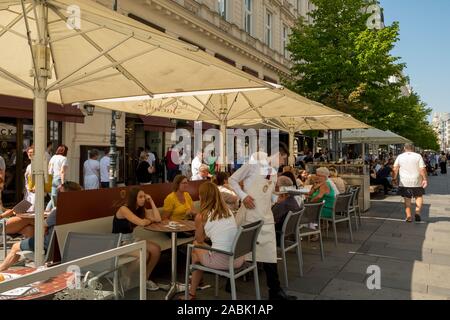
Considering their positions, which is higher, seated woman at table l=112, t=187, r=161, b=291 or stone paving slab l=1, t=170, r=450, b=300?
seated woman at table l=112, t=187, r=161, b=291

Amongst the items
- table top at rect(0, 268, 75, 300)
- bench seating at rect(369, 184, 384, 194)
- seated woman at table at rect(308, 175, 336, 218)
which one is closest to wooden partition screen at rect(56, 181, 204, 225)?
table top at rect(0, 268, 75, 300)

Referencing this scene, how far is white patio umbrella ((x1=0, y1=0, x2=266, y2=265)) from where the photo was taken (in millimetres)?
3406

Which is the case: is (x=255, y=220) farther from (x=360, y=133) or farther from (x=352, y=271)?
(x=360, y=133)

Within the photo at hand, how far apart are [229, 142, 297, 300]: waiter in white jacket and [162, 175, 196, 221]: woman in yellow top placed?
135 centimetres

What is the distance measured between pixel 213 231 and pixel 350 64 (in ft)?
45.6

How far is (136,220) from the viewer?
4.75 metres

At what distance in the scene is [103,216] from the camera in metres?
5.10

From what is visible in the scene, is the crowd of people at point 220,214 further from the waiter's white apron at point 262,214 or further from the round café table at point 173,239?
the round café table at point 173,239

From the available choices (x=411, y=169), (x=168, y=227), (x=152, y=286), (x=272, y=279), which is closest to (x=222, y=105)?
(x=168, y=227)

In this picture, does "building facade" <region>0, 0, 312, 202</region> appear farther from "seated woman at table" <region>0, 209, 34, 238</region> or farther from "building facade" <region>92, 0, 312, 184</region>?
"seated woman at table" <region>0, 209, 34, 238</region>

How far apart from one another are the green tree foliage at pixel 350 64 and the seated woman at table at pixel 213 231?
13.0 meters

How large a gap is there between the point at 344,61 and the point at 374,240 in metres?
10.8
